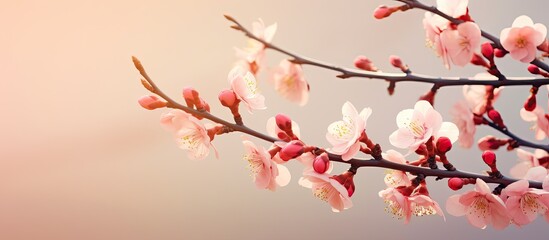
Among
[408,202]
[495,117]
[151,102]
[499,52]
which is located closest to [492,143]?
Result: [495,117]

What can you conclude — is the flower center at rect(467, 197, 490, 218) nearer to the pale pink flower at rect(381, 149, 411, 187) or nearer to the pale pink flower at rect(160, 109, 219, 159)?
the pale pink flower at rect(381, 149, 411, 187)

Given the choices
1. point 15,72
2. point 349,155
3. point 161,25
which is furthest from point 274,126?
point 15,72

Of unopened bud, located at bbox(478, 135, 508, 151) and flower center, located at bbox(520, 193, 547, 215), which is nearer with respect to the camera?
flower center, located at bbox(520, 193, 547, 215)

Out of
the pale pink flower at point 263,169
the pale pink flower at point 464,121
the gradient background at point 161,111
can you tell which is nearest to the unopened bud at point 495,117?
the pale pink flower at point 464,121

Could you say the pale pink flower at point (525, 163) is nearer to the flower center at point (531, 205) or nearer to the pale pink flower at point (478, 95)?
the pale pink flower at point (478, 95)

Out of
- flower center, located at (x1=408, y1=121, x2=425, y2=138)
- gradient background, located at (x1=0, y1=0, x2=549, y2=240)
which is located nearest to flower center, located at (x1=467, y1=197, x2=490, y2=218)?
flower center, located at (x1=408, y1=121, x2=425, y2=138)
